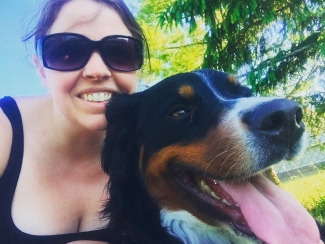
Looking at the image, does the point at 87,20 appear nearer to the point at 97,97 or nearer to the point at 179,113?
the point at 97,97

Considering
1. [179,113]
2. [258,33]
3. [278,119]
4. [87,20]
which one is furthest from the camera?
[258,33]

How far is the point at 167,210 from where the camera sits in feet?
7.49

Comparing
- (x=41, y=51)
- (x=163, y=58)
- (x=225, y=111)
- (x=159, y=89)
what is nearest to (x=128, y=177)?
(x=159, y=89)

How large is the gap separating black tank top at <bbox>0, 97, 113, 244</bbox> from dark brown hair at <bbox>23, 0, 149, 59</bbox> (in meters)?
0.60

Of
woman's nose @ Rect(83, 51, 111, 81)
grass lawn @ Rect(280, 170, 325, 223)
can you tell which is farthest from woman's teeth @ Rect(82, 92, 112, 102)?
grass lawn @ Rect(280, 170, 325, 223)

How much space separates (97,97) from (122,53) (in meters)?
0.37

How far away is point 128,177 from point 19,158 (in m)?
0.86

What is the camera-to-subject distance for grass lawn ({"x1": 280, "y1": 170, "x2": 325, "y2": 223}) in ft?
16.9

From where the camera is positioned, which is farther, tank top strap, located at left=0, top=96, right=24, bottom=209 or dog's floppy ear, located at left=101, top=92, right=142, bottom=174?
tank top strap, located at left=0, top=96, right=24, bottom=209

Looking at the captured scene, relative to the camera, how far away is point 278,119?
5.82 ft

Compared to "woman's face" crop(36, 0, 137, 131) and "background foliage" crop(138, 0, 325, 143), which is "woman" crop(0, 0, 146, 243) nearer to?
"woman's face" crop(36, 0, 137, 131)

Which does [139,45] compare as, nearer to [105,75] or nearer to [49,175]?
[105,75]

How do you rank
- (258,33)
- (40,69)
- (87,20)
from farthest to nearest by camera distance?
(258,33)
(40,69)
(87,20)

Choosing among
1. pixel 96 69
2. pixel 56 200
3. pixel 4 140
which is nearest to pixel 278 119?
pixel 96 69
